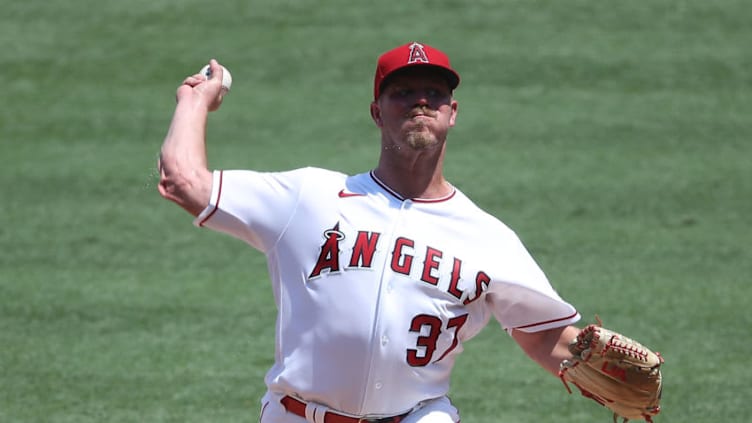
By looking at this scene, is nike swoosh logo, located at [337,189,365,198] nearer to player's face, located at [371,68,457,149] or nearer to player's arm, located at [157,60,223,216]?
player's face, located at [371,68,457,149]

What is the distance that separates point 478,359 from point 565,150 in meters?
2.89

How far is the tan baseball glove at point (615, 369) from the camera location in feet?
11.3

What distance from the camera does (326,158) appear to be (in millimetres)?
8680

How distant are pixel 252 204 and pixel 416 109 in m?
0.58

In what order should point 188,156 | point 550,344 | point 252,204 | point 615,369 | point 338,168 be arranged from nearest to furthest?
point 188,156
point 252,204
point 615,369
point 550,344
point 338,168

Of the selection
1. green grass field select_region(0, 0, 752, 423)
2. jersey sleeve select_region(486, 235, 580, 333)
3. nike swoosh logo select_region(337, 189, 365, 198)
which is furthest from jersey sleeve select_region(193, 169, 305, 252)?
green grass field select_region(0, 0, 752, 423)

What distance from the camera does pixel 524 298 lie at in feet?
11.6

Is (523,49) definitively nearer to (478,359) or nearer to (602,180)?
(602,180)

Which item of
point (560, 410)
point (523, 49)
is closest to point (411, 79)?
point (560, 410)

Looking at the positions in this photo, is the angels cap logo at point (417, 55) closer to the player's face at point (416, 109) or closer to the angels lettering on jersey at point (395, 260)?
the player's face at point (416, 109)

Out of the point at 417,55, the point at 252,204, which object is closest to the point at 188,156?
the point at 252,204

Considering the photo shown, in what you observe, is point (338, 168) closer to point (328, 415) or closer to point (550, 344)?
point (550, 344)

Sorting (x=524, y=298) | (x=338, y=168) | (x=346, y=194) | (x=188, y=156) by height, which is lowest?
(x=338, y=168)

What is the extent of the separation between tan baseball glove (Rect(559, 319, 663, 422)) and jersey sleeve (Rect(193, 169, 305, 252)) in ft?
3.30
